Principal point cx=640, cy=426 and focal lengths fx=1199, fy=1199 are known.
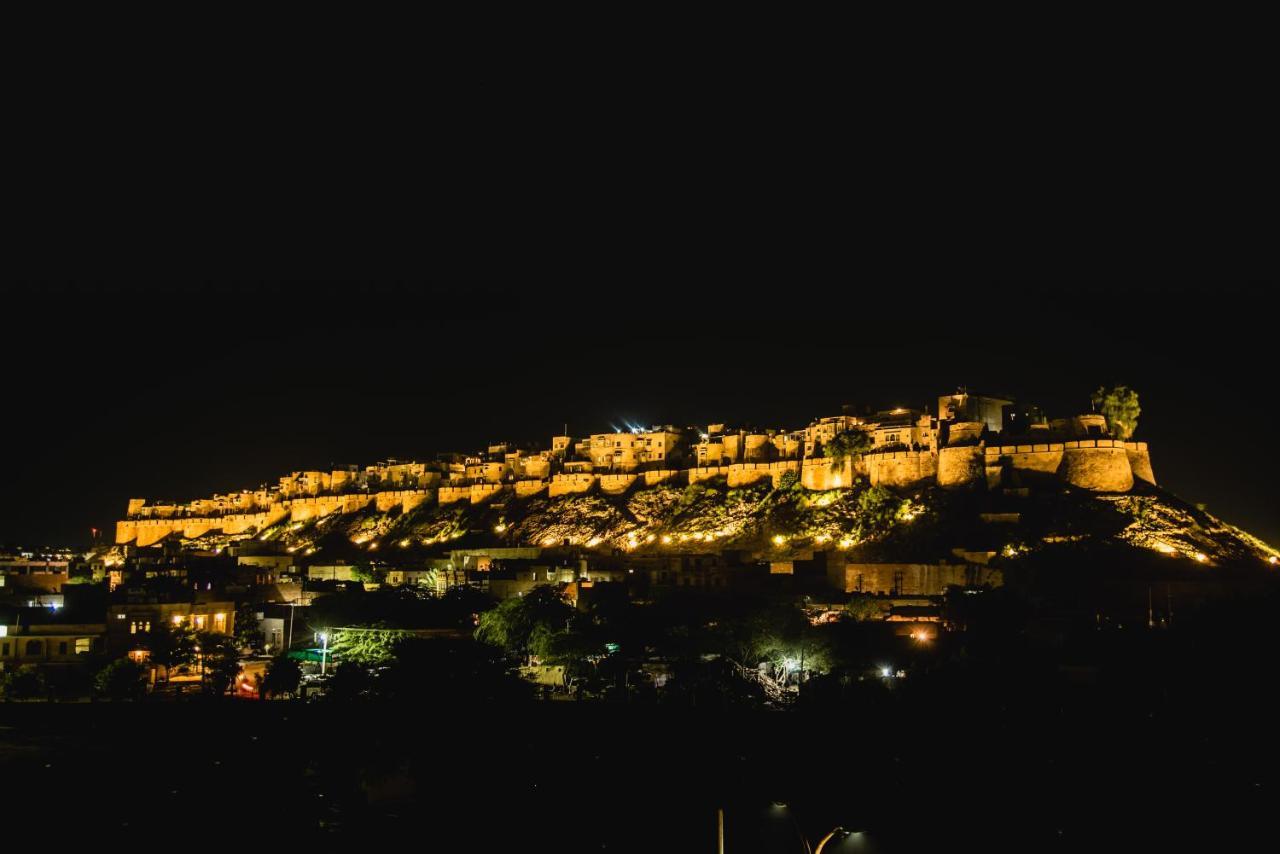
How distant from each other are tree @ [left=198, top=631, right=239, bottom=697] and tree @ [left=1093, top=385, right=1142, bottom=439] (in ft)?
152

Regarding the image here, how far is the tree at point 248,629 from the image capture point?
46.3 meters

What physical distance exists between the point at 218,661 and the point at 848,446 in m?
39.5

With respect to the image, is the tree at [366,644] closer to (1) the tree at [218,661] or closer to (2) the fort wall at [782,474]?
(1) the tree at [218,661]

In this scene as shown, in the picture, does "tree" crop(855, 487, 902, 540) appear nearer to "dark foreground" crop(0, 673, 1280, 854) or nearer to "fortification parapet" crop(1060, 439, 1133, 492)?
"fortification parapet" crop(1060, 439, 1133, 492)

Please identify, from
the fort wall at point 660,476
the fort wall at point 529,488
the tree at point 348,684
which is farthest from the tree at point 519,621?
the fort wall at point 529,488

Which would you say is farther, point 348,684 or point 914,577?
point 914,577

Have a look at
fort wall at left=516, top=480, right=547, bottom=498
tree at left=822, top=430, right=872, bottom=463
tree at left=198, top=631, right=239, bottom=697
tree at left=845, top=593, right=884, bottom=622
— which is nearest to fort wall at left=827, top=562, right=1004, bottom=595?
tree at left=845, top=593, right=884, bottom=622

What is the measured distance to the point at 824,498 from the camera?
68188 millimetres

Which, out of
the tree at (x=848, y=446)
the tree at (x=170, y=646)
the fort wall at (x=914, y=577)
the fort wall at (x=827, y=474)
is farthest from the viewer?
the tree at (x=848, y=446)

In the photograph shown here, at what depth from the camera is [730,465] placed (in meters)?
78.2

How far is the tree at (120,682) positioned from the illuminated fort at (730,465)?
4159 cm

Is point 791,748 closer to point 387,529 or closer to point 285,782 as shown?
point 285,782

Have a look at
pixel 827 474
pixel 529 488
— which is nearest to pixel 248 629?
pixel 827 474

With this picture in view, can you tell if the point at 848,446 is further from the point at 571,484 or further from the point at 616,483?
the point at 571,484
